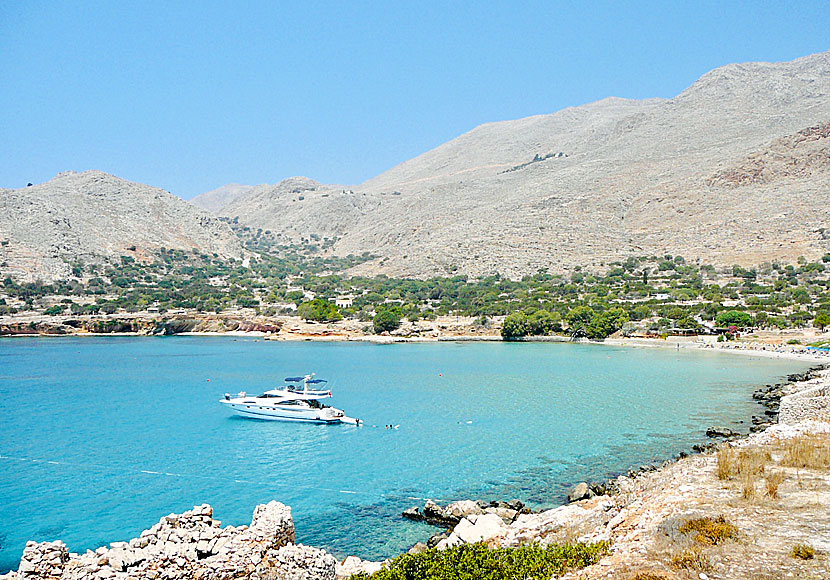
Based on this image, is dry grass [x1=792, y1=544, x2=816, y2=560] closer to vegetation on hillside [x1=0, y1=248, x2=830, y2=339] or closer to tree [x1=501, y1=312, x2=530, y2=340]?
vegetation on hillside [x1=0, y1=248, x2=830, y2=339]

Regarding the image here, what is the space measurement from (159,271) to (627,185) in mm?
113401

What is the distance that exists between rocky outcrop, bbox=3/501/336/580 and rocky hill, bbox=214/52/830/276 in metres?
107

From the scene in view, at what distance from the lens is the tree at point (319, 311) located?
103 m

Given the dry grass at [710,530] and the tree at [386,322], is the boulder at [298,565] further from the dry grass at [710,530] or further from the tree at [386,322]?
the tree at [386,322]

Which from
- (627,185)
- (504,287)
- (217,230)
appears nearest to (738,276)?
(504,287)

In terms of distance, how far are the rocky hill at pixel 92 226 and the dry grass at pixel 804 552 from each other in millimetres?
135466

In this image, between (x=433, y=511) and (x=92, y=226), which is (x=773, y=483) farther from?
(x=92, y=226)

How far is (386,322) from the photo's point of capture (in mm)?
93688

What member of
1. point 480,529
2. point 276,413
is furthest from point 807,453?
point 276,413

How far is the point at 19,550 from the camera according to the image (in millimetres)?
17562

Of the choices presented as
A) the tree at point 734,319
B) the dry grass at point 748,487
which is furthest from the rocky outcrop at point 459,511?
the tree at point 734,319

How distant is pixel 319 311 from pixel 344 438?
2876 inches

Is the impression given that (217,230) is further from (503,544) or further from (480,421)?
(503,544)

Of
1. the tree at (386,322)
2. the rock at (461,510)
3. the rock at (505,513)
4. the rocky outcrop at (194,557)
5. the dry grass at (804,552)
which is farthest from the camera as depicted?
the tree at (386,322)
